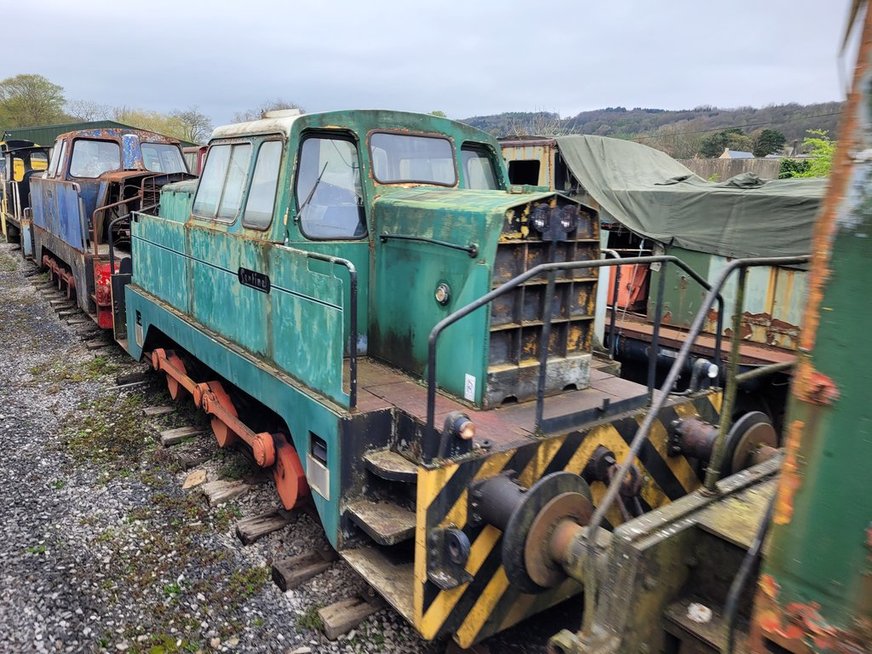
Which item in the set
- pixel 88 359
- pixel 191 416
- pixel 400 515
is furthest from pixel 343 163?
pixel 88 359

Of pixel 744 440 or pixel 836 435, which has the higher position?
pixel 836 435

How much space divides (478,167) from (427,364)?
198cm

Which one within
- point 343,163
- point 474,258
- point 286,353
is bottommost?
point 286,353

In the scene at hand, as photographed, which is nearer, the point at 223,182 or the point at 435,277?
the point at 435,277

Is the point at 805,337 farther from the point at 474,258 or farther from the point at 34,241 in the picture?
the point at 34,241

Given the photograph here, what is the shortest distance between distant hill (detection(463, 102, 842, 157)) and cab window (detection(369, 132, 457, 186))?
1872 centimetres

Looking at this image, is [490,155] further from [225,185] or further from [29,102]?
[29,102]

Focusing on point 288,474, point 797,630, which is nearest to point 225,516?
point 288,474

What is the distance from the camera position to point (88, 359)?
8.13m

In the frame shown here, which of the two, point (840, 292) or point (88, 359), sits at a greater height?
point (840, 292)

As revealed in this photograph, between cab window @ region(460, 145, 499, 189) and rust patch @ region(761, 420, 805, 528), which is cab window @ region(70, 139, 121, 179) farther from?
rust patch @ region(761, 420, 805, 528)

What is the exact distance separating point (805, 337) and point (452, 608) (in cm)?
204

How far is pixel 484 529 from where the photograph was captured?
3062 millimetres

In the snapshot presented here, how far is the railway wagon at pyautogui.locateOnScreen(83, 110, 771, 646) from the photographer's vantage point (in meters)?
2.94
